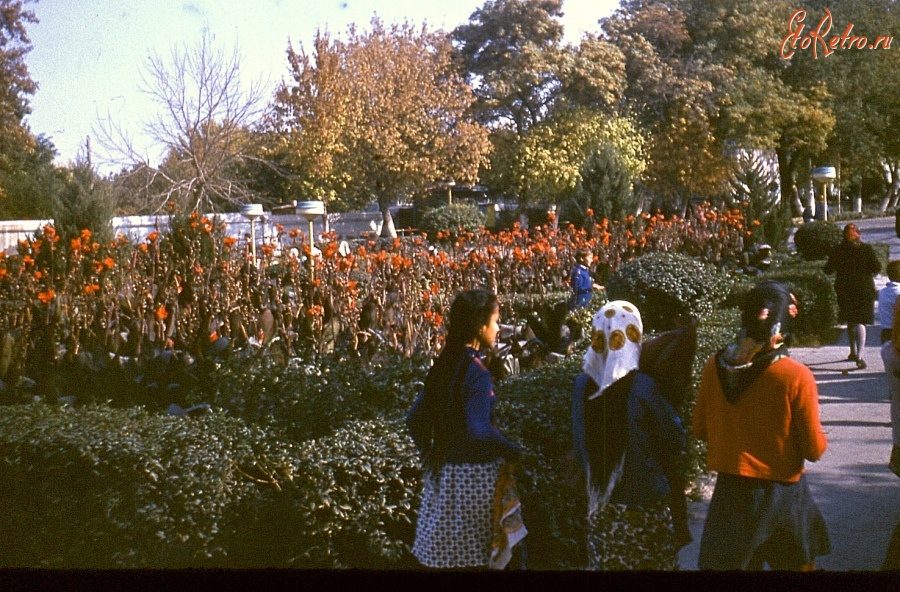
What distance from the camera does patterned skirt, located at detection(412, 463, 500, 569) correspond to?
3.36m

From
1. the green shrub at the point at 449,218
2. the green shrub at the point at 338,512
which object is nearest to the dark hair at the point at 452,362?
the green shrub at the point at 338,512

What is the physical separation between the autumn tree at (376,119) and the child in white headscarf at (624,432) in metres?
4.08

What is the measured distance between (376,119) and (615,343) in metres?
11.5

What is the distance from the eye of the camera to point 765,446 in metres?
3.16

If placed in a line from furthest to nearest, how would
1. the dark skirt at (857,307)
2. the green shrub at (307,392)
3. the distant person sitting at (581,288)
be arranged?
the distant person sitting at (581,288) < the dark skirt at (857,307) < the green shrub at (307,392)

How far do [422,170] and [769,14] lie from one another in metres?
14.5

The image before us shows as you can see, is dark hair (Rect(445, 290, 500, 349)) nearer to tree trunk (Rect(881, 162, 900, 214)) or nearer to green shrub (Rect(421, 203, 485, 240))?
tree trunk (Rect(881, 162, 900, 214))

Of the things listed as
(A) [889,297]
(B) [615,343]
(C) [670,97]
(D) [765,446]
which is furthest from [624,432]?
(C) [670,97]

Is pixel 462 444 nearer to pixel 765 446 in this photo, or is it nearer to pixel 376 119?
pixel 765 446

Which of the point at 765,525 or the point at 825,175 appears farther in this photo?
the point at 825,175

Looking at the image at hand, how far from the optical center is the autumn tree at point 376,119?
10164 mm

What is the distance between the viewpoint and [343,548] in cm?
392

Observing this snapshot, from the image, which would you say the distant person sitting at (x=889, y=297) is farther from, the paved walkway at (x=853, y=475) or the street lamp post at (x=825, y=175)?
the street lamp post at (x=825, y=175)

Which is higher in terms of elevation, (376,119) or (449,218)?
(376,119)
